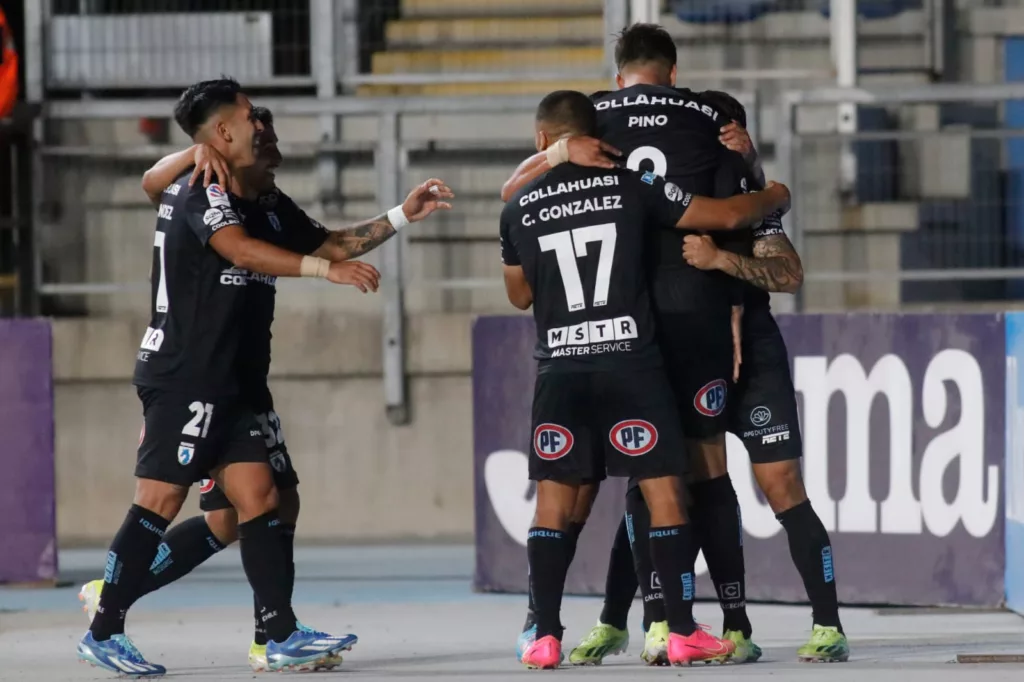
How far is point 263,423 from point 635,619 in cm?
227

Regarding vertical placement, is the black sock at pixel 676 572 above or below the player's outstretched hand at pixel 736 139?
below

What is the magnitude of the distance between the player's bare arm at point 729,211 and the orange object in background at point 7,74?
6735 millimetres

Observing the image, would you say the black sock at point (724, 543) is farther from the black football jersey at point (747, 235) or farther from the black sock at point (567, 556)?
the black football jersey at point (747, 235)

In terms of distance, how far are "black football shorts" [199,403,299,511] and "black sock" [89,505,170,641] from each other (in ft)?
1.10

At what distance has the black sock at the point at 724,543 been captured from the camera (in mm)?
6172

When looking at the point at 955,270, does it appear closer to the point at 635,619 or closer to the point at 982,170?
the point at 982,170

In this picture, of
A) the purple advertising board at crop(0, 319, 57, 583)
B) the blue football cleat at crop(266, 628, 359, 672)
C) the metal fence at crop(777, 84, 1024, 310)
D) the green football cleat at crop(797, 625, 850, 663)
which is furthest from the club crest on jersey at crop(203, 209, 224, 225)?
the metal fence at crop(777, 84, 1024, 310)

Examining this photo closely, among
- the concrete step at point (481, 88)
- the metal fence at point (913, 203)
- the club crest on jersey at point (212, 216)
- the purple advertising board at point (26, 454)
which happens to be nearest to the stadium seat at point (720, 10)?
the concrete step at point (481, 88)

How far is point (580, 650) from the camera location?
6246 millimetres

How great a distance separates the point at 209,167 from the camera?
239 inches

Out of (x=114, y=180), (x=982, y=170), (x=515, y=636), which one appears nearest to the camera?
(x=515, y=636)

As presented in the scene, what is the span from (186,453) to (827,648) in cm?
228

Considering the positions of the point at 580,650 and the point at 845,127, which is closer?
the point at 580,650

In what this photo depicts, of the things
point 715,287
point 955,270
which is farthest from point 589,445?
point 955,270
